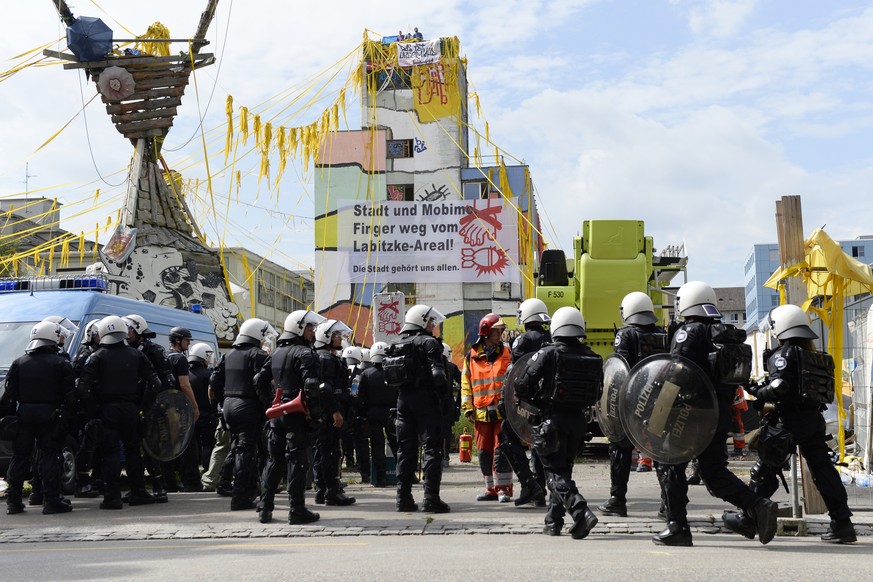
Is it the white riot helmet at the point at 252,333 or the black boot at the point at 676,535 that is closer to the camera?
the black boot at the point at 676,535

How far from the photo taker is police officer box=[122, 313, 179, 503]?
11719 millimetres

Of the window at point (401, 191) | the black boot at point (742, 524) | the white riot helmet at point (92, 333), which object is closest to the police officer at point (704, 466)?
the black boot at point (742, 524)

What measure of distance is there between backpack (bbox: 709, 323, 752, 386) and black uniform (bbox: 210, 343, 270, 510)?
479 cm

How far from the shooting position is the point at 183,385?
12109 millimetres

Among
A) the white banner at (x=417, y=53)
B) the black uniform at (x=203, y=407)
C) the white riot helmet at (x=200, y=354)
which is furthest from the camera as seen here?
the white banner at (x=417, y=53)

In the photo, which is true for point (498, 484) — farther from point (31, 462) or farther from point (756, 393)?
point (31, 462)

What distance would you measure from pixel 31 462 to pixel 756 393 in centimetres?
781

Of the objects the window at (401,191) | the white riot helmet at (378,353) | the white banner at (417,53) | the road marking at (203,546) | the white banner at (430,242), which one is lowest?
the road marking at (203,546)

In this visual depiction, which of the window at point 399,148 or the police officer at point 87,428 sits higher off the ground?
the window at point 399,148

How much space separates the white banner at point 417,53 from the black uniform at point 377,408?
3822cm

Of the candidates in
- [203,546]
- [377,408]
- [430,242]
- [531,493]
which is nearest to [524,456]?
[531,493]

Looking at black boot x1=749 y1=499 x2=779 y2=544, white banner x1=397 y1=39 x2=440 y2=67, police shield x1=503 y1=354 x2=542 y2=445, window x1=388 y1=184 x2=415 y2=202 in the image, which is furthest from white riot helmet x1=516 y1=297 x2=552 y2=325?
window x1=388 y1=184 x2=415 y2=202

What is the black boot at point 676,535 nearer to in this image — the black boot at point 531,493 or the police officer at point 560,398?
the police officer at point 560,398

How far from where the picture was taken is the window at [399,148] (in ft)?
178
